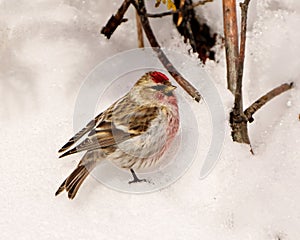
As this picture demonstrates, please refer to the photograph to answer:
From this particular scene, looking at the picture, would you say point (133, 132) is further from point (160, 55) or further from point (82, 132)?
point (160, 55)

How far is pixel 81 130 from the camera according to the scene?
3.26m

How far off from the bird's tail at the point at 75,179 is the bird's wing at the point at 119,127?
4.1 inches

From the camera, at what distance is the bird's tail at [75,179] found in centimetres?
306

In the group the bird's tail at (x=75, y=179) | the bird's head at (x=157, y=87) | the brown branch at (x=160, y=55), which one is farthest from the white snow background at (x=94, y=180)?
the bird's head at (x=157, y=87)

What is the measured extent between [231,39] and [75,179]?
3.72ft

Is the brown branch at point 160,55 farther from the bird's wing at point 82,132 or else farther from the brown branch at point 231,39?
the bird's wing at point 82,132

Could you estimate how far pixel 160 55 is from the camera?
141 inches

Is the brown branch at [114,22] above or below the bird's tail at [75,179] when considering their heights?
above

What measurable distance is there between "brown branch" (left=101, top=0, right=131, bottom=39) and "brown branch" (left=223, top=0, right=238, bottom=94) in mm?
573

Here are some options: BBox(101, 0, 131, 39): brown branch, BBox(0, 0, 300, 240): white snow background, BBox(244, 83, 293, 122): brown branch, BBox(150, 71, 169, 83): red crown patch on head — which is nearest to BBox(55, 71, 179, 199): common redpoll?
BBox(150, 71, 169, 83): red crown patch on head

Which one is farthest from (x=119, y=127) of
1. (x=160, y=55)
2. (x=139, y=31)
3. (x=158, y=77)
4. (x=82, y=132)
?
(x=139, y=31)

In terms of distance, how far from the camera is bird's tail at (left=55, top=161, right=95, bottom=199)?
3064 millimetres

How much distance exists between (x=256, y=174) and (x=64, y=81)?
118 centimetres

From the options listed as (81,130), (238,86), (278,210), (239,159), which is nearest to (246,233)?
(278,210)
